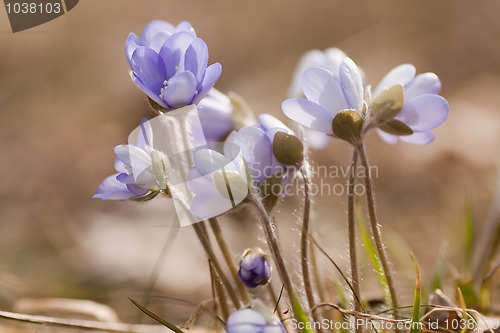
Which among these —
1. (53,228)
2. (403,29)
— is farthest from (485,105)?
(53,228)

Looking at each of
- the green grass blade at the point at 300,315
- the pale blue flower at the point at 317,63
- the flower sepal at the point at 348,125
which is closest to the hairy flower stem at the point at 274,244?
the green grass blade at the point at 300,315

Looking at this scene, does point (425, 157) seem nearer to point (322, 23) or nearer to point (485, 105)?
point (485, 105)

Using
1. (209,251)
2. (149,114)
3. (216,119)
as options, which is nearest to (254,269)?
(209,251)

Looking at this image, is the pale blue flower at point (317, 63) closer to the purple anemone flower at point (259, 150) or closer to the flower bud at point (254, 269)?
the purple anemone flower at point (259, 150)

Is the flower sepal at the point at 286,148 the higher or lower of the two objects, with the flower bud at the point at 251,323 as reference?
higher

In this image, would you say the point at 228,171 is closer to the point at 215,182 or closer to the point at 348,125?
the point at 215,182

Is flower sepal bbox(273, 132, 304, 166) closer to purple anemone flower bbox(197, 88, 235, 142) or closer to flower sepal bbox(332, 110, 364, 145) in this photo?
flower sepal bbox(332, 110, 364, 145)
